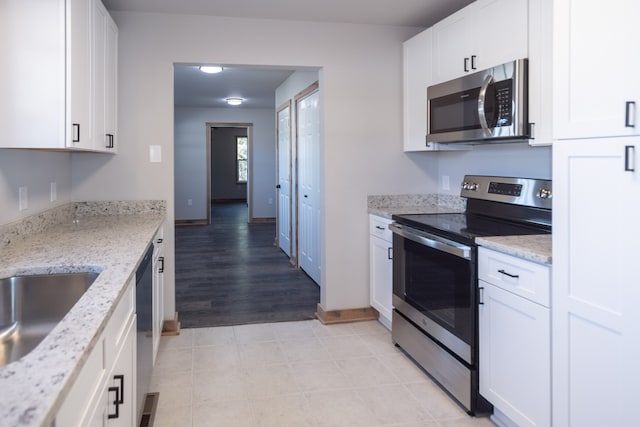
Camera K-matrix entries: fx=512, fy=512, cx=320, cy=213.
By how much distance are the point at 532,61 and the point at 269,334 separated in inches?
93.9

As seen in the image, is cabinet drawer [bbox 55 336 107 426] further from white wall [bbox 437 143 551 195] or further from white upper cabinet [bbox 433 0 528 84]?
white wall [bbox 437 143 551 195]

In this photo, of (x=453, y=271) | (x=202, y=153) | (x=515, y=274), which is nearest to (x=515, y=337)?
(x=515, y=274)

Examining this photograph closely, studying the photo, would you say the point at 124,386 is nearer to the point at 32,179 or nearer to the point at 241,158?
the point at 32,179

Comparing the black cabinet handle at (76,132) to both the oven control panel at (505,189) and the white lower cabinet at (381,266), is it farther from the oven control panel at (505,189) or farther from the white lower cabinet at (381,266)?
the oven control panel at (505,189)

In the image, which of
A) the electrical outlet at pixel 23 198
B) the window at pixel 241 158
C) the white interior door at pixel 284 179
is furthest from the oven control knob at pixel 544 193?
the window at pixel 241 158

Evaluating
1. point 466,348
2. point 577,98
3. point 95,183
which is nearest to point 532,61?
point 577,98

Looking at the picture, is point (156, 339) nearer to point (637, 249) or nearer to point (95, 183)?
point (95, 183)

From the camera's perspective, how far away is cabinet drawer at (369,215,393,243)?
11.4 ft

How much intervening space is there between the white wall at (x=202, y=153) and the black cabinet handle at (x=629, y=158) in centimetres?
893

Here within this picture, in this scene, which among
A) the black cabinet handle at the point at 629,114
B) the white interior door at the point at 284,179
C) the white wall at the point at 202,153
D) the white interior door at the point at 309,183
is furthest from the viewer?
the white wall at the point at 202,153

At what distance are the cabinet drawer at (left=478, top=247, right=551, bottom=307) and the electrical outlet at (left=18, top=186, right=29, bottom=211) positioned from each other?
2.15 m

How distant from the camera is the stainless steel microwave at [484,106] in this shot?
7.95 ft

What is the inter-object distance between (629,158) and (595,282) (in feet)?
1.39

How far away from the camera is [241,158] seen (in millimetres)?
15773
